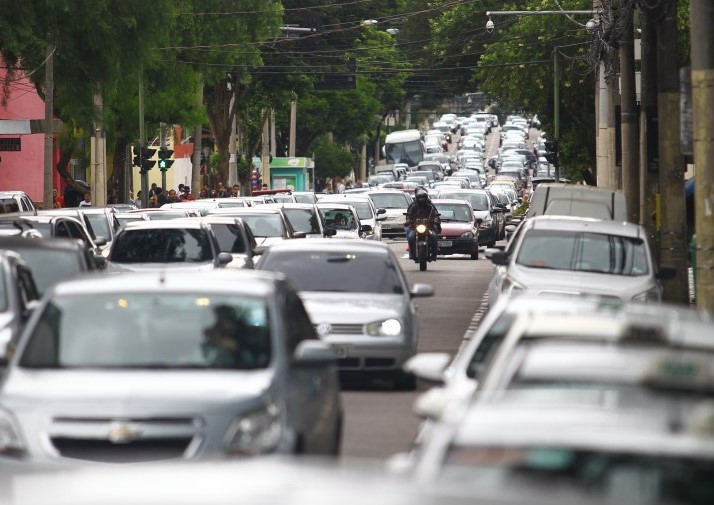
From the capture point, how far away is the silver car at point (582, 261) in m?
18.9

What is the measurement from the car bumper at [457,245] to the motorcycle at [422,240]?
6410mm

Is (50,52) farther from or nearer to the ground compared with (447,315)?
farther from the ground

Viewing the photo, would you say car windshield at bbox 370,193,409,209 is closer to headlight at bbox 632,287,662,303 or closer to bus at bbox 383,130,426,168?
headlight at bbox 632,287,662,303

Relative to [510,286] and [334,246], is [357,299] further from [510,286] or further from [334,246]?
[510,286]

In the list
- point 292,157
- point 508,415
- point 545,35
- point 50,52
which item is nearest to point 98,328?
point 508,415

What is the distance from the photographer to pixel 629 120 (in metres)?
Answer: 32.5

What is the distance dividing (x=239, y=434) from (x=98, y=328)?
5.35 ft

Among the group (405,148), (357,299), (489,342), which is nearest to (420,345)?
(357,299)

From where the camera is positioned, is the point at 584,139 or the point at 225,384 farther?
the point at 584,139

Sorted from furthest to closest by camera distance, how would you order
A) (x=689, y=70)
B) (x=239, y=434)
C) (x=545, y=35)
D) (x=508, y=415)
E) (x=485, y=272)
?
1. (x=545, y=35)
2. (x=485, y=272)
3. (x=689, y=70)
4. (x=239, y=434)
5. (x=508, y=415)

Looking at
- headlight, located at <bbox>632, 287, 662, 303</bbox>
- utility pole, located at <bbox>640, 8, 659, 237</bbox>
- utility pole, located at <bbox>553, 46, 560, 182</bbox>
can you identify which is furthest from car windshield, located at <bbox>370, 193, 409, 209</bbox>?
headlight, located at <bbox>632, 287, 662, 303</bbox>

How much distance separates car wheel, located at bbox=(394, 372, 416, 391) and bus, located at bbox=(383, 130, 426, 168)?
356 feet

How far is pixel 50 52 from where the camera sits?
36250mm

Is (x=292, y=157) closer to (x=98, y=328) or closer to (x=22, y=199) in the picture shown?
(x=22, y=199)
